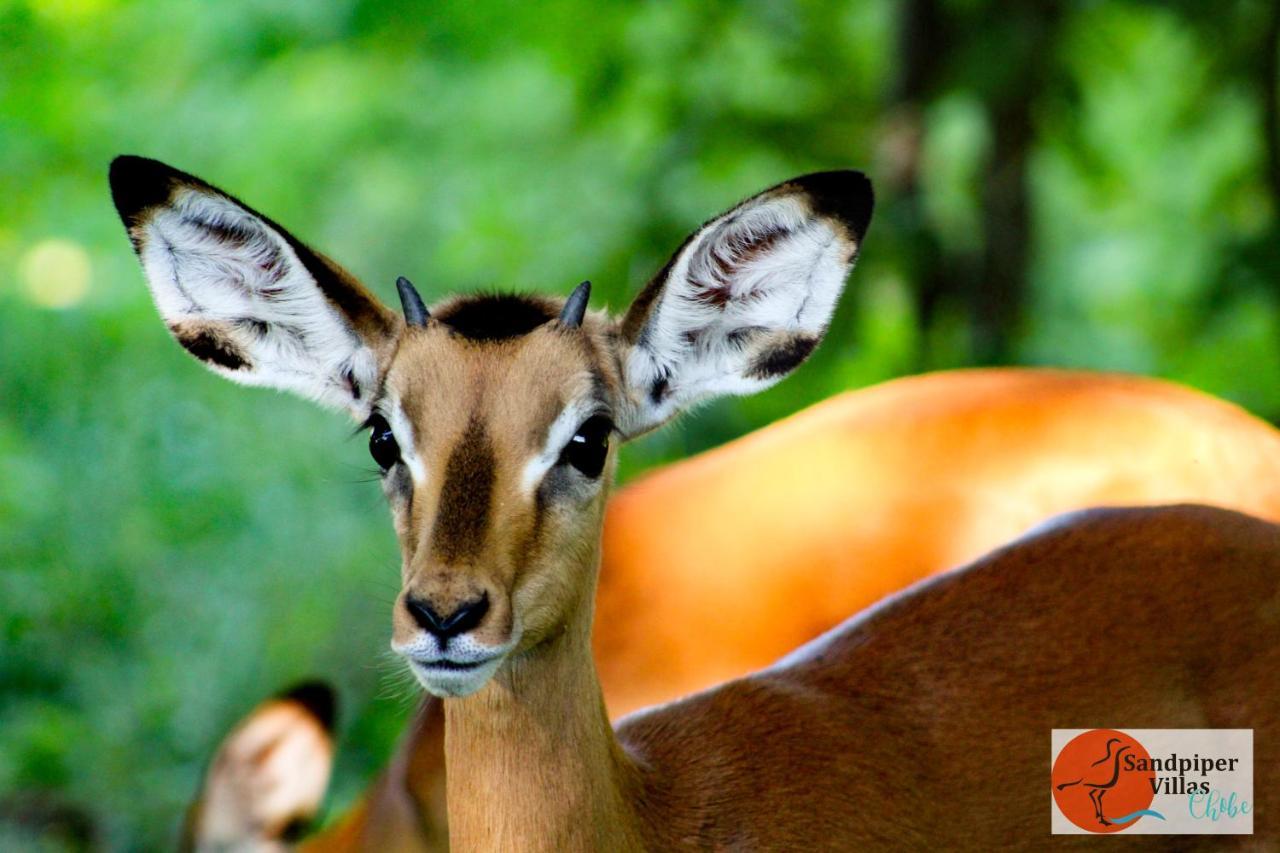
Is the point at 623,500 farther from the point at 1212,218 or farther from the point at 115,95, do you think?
the point at 115,95

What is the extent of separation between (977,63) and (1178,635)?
347 centimetres

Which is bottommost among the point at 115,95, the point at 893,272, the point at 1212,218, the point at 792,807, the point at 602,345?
the point at 792,807

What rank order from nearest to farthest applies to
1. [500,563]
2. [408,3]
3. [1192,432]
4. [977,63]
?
[500,563]
[1192,432]
[977,63]
[408,3]

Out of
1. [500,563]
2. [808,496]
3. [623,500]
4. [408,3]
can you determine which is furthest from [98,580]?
[500,563]

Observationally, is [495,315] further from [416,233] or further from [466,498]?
[416,233]

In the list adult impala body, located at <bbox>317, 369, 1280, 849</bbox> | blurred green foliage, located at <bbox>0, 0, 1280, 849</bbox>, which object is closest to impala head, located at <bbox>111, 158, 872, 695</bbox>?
adult impala body, located at <bbox>317, 369, 1280, 849</bbox>

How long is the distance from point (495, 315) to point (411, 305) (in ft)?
0.45

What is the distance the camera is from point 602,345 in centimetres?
273

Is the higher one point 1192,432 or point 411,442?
point 1192,432

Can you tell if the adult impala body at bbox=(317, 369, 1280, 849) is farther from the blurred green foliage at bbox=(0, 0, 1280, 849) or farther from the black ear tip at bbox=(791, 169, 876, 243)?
the black ear tip at bbox=(791, 169, 876, 243)

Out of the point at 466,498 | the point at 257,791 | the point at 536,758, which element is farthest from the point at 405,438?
the point at 257,791

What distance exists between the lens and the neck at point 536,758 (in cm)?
262

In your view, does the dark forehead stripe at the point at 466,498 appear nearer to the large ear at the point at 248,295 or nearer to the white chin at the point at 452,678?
the white chin at the point at 452,678

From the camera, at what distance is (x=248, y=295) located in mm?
2803
